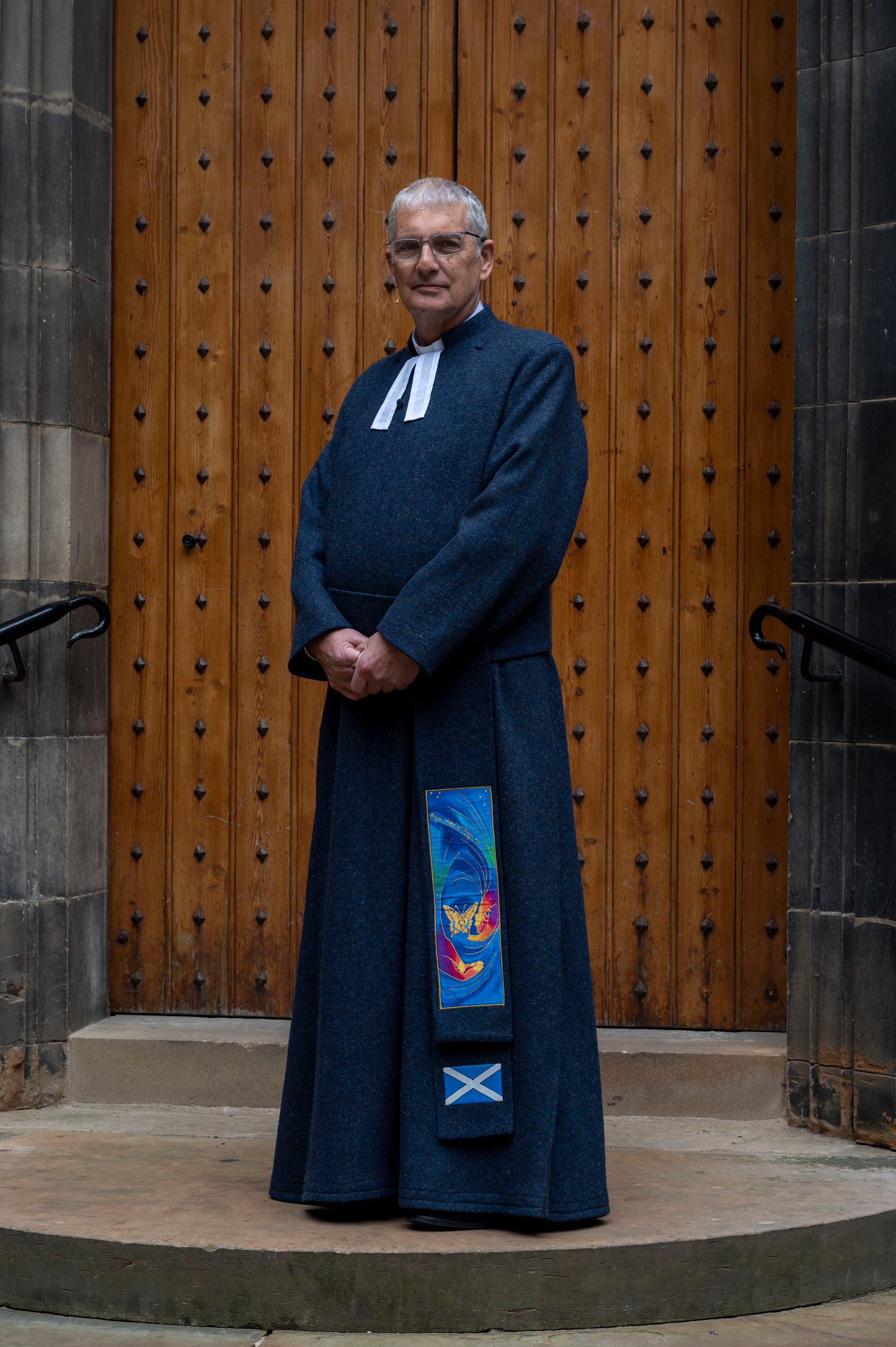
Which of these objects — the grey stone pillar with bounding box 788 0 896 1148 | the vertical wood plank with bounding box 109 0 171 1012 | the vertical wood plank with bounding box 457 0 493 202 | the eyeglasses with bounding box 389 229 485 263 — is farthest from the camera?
the vertical wood plank with bounding box 109 0 171 1012

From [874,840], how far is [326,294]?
81.6 inches

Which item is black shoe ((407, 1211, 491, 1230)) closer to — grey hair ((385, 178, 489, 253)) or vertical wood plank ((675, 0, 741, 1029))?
vertical wood plank ((675, 0, 741, 1029))

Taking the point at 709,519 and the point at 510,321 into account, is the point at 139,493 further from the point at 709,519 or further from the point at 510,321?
the point at 709,519

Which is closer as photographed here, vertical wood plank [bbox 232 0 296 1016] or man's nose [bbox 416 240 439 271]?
man's nose [bbox 416 240 439 271]

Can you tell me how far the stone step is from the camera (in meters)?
4.05

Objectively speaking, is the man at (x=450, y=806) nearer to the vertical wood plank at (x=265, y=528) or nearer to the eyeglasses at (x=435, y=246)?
the eyeglasses at (x=435, y=246)

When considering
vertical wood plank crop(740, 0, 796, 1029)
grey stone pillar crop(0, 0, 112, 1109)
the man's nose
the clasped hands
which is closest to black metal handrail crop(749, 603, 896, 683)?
vertical wood plank crop(740, 0, 796, 1029)

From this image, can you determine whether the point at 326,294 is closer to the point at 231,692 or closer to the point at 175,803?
the point at 231,692

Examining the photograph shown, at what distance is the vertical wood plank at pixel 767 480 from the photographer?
4242 mm

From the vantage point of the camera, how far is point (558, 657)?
14.3ft

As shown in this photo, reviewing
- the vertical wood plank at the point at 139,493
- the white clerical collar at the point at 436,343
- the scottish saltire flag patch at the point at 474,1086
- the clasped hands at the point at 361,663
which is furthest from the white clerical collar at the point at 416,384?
the vertical wood plank at the point at 139,493

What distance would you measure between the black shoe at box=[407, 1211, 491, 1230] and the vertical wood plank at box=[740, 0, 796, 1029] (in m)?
1.38

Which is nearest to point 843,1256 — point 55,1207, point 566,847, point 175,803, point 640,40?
point 566,847

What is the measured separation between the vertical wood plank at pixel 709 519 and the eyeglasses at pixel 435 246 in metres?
1.30
